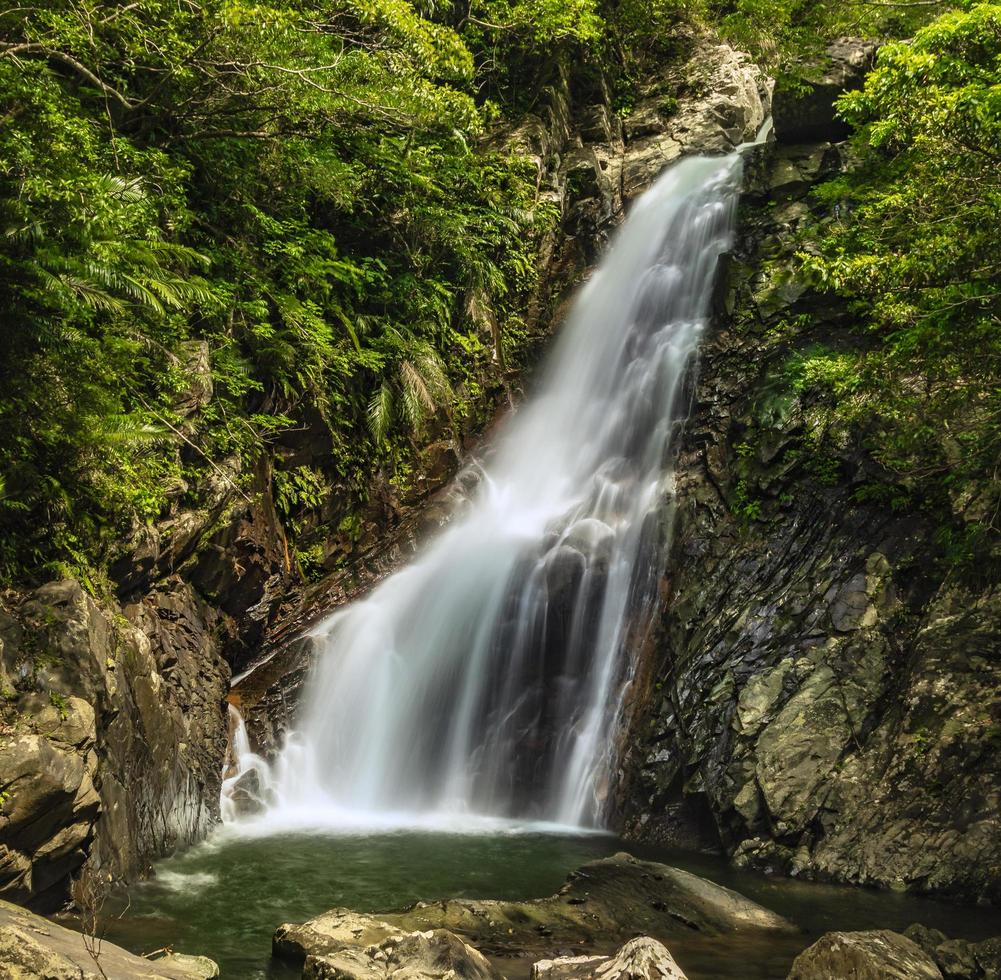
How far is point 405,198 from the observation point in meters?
15.0

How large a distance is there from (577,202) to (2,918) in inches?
716

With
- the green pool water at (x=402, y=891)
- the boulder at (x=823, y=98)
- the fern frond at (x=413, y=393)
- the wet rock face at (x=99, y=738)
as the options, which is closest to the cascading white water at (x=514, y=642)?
the green pool water at (x=402, y=891)

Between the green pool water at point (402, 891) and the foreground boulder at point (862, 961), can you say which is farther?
the green pool water at point (402, 891)

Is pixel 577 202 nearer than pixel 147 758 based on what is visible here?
No

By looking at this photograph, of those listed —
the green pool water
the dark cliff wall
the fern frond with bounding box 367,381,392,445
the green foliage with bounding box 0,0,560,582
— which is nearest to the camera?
the dark cliff wall

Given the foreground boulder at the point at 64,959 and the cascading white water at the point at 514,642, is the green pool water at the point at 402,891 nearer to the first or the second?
the foreground boulder at the point at 64,959

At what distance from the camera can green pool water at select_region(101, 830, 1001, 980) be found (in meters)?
6.31

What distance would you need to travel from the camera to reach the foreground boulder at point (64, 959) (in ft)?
13.5

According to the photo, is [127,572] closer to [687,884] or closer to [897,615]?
[687,884]

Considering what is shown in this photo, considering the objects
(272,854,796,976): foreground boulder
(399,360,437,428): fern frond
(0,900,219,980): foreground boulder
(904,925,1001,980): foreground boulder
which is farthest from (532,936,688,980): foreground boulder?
(399,360,437,428): fern frond

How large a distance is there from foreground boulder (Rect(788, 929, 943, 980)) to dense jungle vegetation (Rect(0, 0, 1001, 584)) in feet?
14.9

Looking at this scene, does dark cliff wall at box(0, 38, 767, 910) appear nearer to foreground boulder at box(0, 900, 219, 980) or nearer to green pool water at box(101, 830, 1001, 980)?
green pool water at box(101, 830, 1001, 980)

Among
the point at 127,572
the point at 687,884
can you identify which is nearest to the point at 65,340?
the point at 127,572

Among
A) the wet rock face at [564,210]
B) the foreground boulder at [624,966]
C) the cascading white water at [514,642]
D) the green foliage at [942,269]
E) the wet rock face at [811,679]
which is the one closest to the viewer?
the foreground boulder at [624,966]
